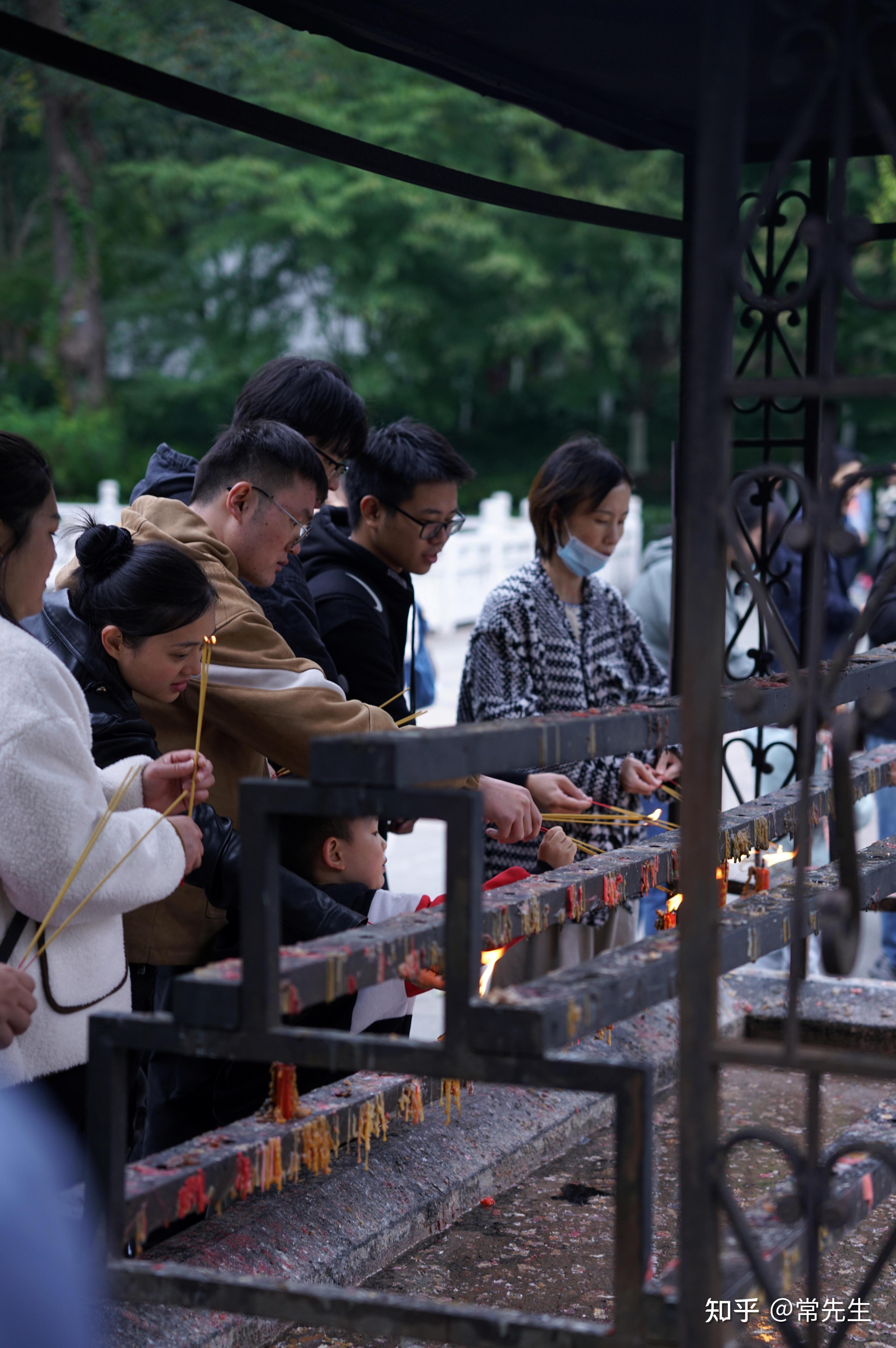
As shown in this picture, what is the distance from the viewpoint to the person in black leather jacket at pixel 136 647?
2.35 meters

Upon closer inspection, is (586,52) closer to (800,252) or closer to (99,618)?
(99,618)

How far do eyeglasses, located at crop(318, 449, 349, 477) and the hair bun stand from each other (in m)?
0.77

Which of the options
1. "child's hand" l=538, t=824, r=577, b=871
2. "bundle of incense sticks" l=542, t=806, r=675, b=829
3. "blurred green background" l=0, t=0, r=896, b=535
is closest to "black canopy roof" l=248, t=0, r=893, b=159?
"bundle of incense sticks" l=542, t=806, r=675, b=829

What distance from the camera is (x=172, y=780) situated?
89.8 inches

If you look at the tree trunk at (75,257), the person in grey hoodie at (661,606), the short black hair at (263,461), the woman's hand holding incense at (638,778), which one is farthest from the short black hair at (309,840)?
the tree trunk at (75,257)

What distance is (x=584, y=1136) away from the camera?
10.8 feet

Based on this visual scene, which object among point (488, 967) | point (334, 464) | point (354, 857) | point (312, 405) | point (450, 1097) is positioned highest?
point (312, 405)

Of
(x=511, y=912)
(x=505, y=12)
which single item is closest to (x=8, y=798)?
(x=511, y=912)

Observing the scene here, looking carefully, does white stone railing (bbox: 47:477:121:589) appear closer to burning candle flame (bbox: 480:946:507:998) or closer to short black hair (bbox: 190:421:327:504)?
burning candle flame (bbox: 480:946:507:998)

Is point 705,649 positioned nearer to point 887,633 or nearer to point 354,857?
point 354,857

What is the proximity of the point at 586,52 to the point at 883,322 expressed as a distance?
2163 centimetres

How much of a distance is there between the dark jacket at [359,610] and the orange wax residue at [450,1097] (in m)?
0.85

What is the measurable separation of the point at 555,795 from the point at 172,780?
1.29 m

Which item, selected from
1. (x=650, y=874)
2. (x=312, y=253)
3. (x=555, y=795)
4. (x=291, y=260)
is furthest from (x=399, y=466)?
(x=291, y=260)
